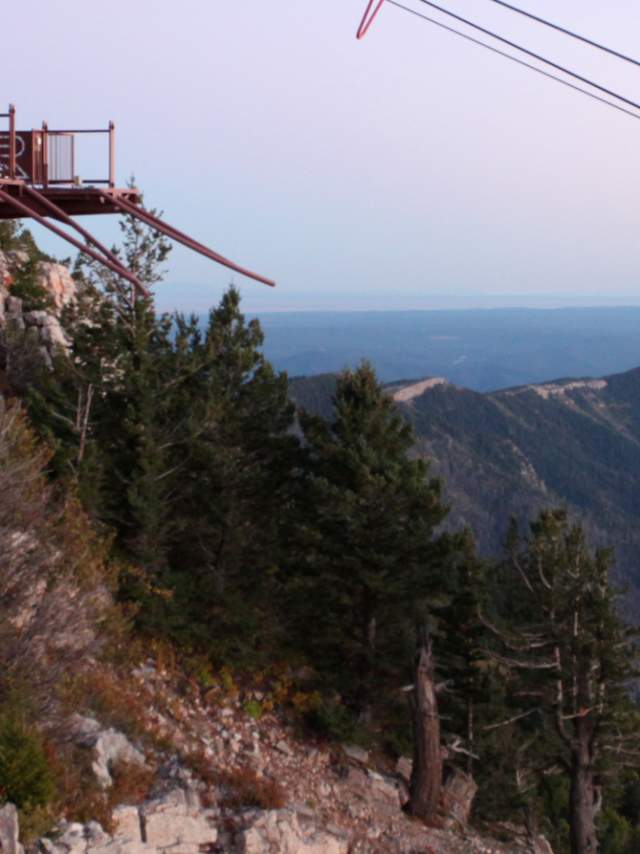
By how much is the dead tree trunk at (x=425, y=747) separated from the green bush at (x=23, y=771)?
8.90 meters

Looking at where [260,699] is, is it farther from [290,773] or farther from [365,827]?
[365,827]

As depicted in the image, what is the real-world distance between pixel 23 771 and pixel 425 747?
370 inches

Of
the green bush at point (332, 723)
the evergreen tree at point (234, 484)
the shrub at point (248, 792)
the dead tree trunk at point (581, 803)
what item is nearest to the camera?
the shrub at point (248, 792)

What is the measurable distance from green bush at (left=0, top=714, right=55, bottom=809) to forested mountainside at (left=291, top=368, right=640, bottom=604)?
71953 mm

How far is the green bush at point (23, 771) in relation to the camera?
943 cm

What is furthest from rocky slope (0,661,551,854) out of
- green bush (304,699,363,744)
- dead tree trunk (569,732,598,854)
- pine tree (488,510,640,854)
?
pine tree (488,510,640,854)

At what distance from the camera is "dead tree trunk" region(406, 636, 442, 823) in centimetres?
1681

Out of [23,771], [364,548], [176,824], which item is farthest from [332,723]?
[23,771]

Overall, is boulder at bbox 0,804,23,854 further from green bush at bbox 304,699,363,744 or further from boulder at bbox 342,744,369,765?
boulder at bbox 342,744,369,765

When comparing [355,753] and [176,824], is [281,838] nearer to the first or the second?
[176,824]

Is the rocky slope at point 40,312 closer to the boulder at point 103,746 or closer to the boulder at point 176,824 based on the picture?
the boulder at point 103,746

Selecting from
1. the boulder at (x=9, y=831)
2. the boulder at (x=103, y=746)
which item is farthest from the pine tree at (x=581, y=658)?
the boulder at (x=9, y=831)

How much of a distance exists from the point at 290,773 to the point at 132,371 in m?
8.61

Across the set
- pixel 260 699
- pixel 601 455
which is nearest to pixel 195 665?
pixel 260 699
